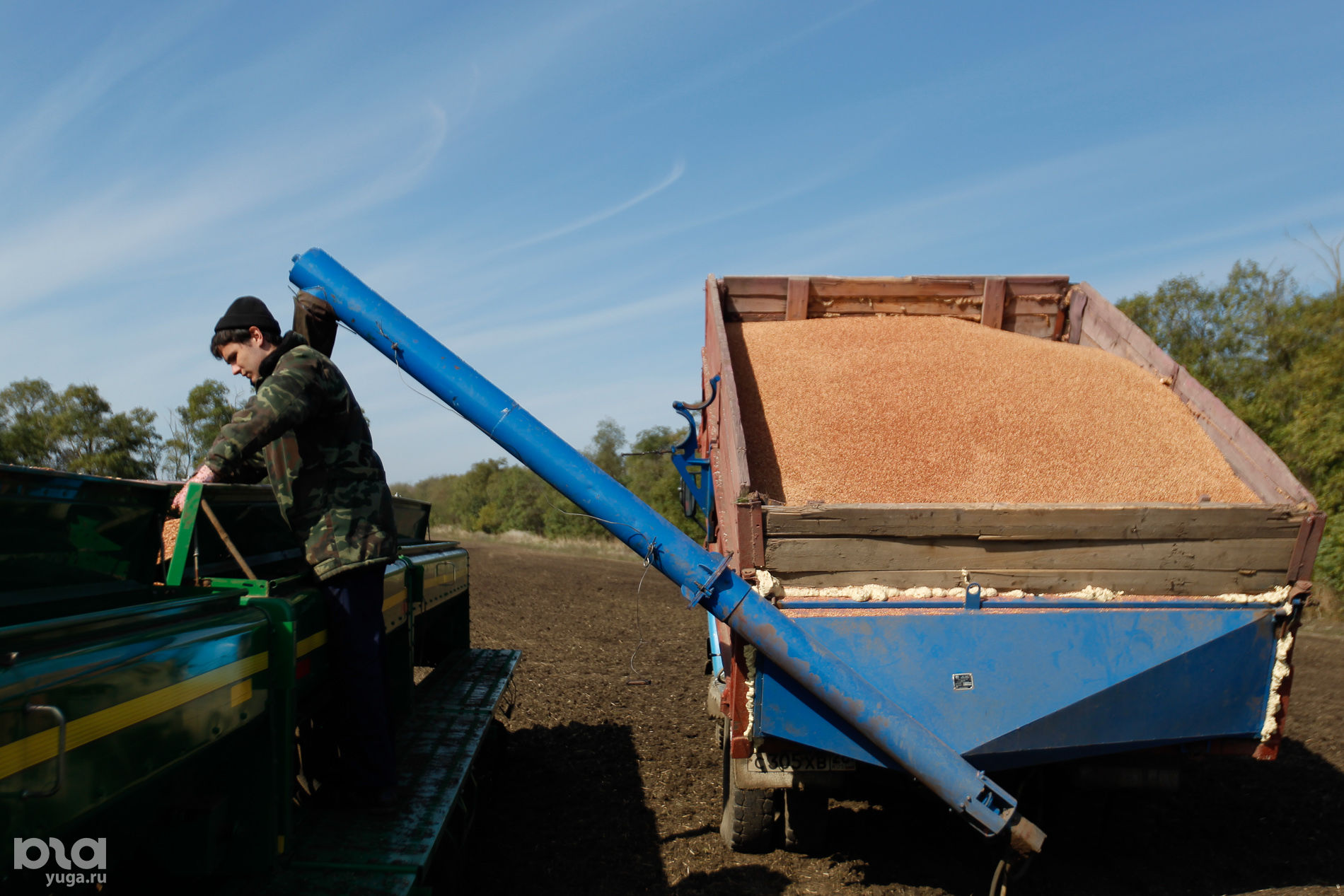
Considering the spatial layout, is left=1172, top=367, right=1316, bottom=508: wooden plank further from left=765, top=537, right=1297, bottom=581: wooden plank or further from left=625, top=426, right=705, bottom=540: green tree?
left=625, top=426, right=705, bottom=540: green tree

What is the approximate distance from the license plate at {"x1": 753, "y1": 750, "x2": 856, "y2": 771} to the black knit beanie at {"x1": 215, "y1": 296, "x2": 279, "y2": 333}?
2.47 m

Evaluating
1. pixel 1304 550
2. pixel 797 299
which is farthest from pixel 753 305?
pixel 1304 550

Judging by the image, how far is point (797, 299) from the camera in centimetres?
560

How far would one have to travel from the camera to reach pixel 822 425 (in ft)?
13.8

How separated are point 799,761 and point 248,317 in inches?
105

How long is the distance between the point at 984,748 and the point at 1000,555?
719 mm

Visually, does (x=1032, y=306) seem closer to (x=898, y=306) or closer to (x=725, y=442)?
(x=898, y=306)

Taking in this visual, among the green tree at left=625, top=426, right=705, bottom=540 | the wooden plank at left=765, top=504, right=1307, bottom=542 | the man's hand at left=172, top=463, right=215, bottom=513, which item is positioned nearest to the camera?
the man's hand at left=172, top=463, right=215, bottom=513

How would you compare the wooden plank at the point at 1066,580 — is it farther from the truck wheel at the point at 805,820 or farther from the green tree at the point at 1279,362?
the green tree at the point at 1279,362

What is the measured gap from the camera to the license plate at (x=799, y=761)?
3.48 m

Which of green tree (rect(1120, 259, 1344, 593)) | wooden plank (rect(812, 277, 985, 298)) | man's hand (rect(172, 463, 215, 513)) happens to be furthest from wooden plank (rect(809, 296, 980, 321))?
green tree (rect(1120, 259, 1344, 593))

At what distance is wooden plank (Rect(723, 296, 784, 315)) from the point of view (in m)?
5.60

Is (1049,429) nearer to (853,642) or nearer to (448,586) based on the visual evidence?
(853,642)

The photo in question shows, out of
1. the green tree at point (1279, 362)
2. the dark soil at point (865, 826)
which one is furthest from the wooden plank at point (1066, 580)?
the green tree at point (1279, 362)
